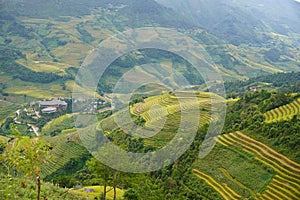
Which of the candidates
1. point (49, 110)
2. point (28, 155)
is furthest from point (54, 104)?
point (28, 155)

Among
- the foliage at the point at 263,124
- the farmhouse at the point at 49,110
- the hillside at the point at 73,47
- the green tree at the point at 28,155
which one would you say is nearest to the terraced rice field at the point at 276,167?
the foliage at the point at 263,124

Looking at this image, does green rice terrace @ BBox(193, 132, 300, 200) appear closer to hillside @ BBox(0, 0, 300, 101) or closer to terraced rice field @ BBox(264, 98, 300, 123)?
terraced rice field @ BBox(264, 98, 300, 123)

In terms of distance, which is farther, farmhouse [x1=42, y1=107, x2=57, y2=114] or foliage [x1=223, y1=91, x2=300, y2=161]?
farmhouse [x1=42, y1=107, x2=57, y2=114]

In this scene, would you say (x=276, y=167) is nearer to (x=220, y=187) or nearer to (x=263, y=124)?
(x=220, y=187)

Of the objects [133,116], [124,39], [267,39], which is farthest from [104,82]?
[267,39]

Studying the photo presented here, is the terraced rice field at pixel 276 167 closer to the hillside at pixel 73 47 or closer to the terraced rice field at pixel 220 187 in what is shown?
the terraced rice field at pixel 220 187

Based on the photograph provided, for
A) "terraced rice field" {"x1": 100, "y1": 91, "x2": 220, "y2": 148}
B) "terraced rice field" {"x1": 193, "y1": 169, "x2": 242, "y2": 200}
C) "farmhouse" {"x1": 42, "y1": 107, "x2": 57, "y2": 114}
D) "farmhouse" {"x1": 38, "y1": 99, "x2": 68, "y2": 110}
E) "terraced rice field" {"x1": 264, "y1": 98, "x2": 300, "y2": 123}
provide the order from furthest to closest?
"farmhouse" {"x1": 38, "y1": 99, "x2": 68, "y2": 110}
"farmhouse" {"x1": 42, "y1": 107, "x2": 57, "y2": 114}
"terraced rice field" {"x1": 100, "y1": 91, "x2": 220, "y2": 148}
"terraced rice field" {"x1": 264, "y1": 98, "x2": 300, "y2": 123}
"terraced rice field" {"x1": 193, "y1": 169, "x2": 242, "y2": 200}

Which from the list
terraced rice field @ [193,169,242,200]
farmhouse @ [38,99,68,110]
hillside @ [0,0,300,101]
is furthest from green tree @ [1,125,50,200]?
hillside @ [0,0,300,101]
